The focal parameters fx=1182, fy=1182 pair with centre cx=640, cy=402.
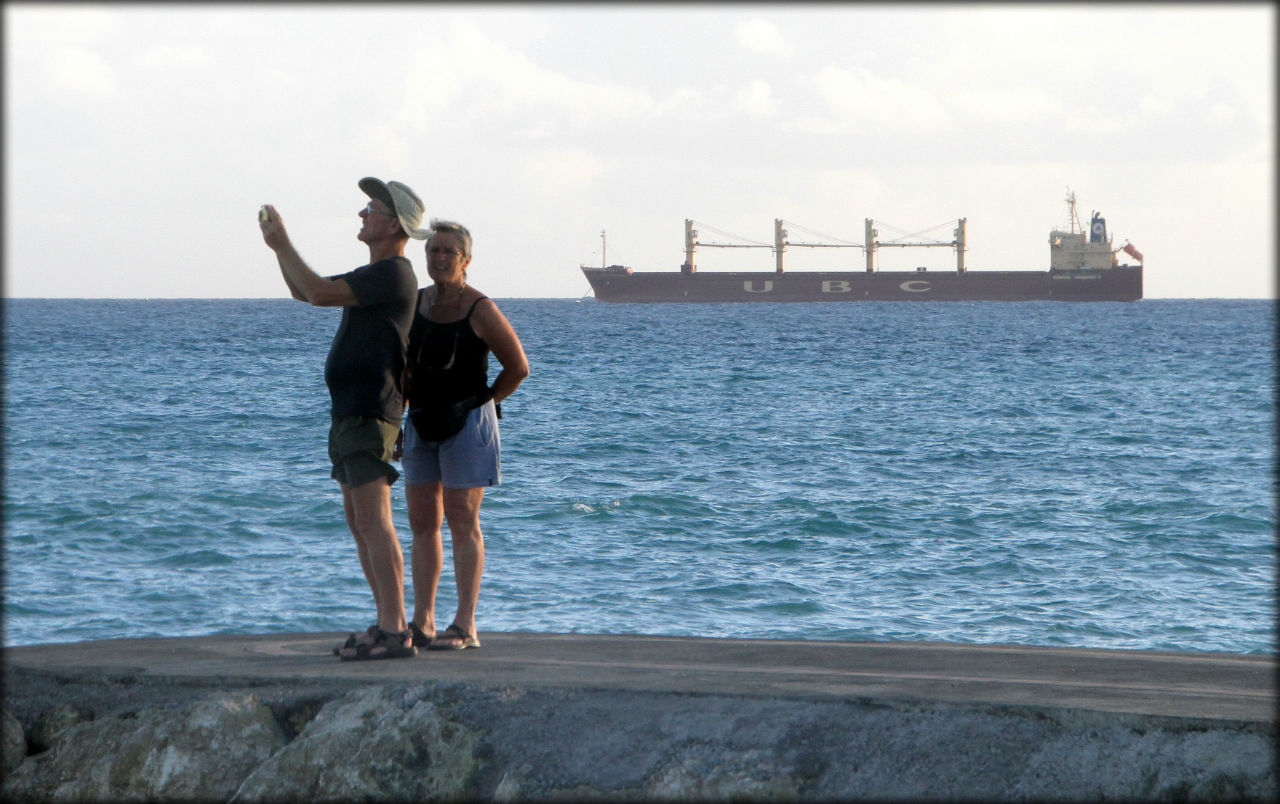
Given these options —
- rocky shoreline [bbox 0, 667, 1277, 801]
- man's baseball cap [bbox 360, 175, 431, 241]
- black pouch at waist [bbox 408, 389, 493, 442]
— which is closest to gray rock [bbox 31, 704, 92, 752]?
rocky shoreline [bbox 0, 667, 1277, 801]

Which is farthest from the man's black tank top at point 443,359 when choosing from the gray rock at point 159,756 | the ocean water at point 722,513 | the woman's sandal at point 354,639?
the ocean water at point 722,513

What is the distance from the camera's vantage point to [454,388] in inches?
137

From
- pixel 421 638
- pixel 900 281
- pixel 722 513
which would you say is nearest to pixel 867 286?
pixel 900 281

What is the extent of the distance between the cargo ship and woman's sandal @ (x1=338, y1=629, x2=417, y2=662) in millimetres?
77274

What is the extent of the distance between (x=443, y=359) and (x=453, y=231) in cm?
38

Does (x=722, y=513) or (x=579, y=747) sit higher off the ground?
(x=579, y=747)

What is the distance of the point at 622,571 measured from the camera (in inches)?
375

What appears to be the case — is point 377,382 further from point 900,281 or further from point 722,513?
point 900,281

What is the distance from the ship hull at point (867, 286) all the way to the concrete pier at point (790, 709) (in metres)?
77.9

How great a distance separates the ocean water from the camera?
27.2ft

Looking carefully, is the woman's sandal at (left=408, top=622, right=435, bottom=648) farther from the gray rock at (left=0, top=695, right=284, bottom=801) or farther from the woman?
the gray rock at (left=0, top=695, right=284, bottom=801)

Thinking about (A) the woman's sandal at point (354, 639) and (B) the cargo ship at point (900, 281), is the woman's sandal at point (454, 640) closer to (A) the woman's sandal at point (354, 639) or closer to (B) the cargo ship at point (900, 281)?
(A) the woman's sandal at point (354, 639)

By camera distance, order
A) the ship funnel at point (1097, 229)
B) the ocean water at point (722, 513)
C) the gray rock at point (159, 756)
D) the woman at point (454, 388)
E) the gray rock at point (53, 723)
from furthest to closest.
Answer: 1. the ship funnel at point (1097, 229)
2. the ocean water at point (722, 513)
3. the woman at point (454, 388)
4. the gray rock at point (53, 723)
5. the gray rock at point (159, 756)

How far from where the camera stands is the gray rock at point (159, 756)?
2758 mm
